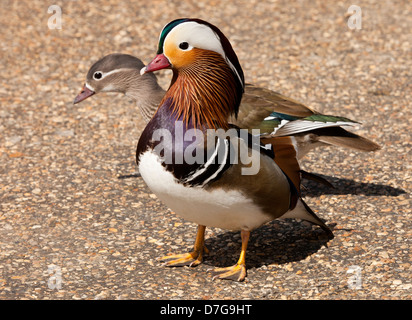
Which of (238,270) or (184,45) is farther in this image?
(238,270)

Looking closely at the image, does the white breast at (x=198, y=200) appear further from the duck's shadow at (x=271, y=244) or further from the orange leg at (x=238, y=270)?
the duck's shadow at (x=271, y=244)

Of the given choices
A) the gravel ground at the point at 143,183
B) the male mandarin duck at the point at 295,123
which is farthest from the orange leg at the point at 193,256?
the male mandarin duck at the point at 295,123

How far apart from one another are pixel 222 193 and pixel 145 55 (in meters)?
4.70

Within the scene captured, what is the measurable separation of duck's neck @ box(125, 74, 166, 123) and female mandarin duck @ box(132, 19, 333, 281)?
2072 millimetres

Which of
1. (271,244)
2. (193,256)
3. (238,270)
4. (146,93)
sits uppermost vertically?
(146,93)

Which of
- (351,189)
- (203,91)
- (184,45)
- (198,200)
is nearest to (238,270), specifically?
(198,200)

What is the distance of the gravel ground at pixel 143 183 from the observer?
5004 millimetres

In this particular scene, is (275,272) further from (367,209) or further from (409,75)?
(409,75)

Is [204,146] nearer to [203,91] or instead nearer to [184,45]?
[203,91]

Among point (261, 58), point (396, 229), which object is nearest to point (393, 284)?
point (396, 229)

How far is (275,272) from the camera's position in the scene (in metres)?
5.08

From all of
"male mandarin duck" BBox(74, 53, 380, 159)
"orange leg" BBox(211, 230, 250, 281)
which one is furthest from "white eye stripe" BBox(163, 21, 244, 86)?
"orange leg" BBox(211, 230, 250, 281)

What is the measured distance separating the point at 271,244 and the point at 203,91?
149 cm

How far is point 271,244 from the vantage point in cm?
549
